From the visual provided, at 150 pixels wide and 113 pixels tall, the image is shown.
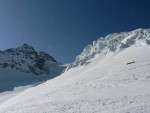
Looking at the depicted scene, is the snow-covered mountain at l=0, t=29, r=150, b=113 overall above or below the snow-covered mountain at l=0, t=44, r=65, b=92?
below

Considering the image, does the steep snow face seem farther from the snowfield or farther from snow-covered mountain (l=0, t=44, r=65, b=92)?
snow-covered mountain (l=0, t=44, r=65, b=92)

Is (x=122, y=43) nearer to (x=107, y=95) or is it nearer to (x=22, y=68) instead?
(x=107, y=95)

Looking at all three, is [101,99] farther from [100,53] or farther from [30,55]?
[30,55]

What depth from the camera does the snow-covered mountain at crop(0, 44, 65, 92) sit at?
14000cm

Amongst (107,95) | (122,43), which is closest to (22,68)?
(122,43)

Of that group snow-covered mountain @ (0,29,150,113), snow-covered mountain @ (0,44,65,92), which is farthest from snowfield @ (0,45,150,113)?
snow-covered mountain @ (0,44,65,92)

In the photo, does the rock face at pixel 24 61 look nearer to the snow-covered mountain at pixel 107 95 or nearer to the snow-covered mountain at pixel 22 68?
the snow-covered mountain at pixel 22 68

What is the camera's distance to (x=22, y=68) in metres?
155

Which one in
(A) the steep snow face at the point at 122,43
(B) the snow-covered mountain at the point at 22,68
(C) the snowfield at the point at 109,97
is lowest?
(C) the snowfield at the point at 109,97

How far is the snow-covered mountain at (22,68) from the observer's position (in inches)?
5512

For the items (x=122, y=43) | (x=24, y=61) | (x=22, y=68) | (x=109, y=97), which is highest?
(x=24, y=61)

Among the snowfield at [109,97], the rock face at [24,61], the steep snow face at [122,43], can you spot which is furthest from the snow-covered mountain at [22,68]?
the snowfield at [109,97]

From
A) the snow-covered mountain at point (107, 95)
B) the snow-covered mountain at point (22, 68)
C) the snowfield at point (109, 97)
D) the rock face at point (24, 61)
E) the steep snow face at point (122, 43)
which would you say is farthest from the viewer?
the rock face at point (24, 61)

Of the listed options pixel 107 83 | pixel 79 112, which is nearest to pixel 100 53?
pixel 107 83
